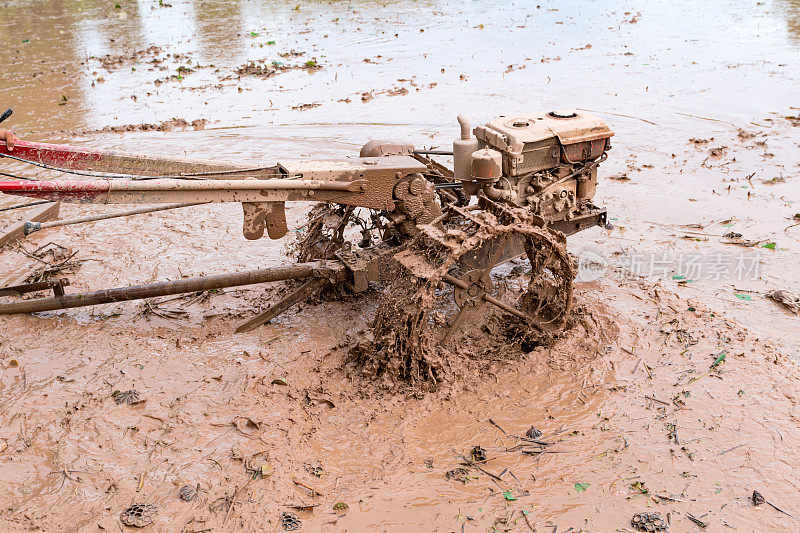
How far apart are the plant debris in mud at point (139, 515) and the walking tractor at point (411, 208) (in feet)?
6.23

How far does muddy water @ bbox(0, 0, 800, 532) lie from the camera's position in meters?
4.18

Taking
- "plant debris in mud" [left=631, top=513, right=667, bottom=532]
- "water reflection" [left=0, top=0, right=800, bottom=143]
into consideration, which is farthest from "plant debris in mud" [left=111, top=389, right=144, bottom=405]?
"water reflection" [left=0, top=0, right=800, bottom=143]

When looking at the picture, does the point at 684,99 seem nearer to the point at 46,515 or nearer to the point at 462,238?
the point at 462,238

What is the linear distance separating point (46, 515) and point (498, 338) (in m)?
3.45

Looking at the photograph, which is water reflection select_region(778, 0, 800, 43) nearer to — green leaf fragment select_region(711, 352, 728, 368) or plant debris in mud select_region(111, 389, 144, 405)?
green leaf fragment select_region(711, 352, 728, 368)

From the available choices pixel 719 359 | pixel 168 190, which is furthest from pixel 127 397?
pixel 719 359

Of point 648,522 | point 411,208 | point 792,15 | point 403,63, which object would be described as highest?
point 792,15

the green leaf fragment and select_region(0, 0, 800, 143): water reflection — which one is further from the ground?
select_region(0, 0, 800, 143): water reflection

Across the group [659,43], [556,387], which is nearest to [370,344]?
[556,387]

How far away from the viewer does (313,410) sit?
4.88m

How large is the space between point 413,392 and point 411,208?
4.77 feet

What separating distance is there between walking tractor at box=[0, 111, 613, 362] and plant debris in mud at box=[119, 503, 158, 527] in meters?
1.90

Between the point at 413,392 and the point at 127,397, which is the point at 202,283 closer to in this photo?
the point at 127,397

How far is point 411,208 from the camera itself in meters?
5.40
